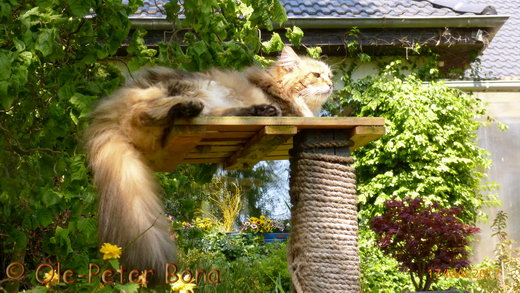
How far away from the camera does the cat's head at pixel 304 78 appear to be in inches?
125

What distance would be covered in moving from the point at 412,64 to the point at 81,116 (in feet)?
19.5

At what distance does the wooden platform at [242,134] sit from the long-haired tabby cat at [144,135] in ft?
0.21

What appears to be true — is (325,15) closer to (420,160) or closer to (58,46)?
(420,160)

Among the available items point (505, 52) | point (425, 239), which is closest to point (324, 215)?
point (425, 239)

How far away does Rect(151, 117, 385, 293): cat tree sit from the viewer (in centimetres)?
258

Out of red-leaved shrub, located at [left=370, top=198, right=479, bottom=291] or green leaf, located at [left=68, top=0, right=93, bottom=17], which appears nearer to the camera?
green leaf, located at [left=68, top=0, right=93, bottom=17]

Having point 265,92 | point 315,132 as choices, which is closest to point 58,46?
point 265,92

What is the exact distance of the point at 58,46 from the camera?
291 cm

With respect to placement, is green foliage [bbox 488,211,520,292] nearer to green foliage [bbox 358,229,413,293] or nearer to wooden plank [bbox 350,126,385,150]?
green foliage [bbox 358,229,413,293]

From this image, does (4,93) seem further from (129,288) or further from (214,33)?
(214,33)

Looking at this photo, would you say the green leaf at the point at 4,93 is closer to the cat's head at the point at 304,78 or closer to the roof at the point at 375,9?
the cat's head at the point at 304,78

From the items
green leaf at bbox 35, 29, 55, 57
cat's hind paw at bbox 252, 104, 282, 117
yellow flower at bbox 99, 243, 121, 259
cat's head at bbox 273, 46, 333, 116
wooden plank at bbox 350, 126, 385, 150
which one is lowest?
yellow flower at bbox 99, 243, 121, 259

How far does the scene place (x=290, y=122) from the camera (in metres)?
2.45

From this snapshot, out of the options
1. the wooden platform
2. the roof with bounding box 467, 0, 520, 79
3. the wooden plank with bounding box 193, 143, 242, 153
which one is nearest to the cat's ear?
the wooden platform
